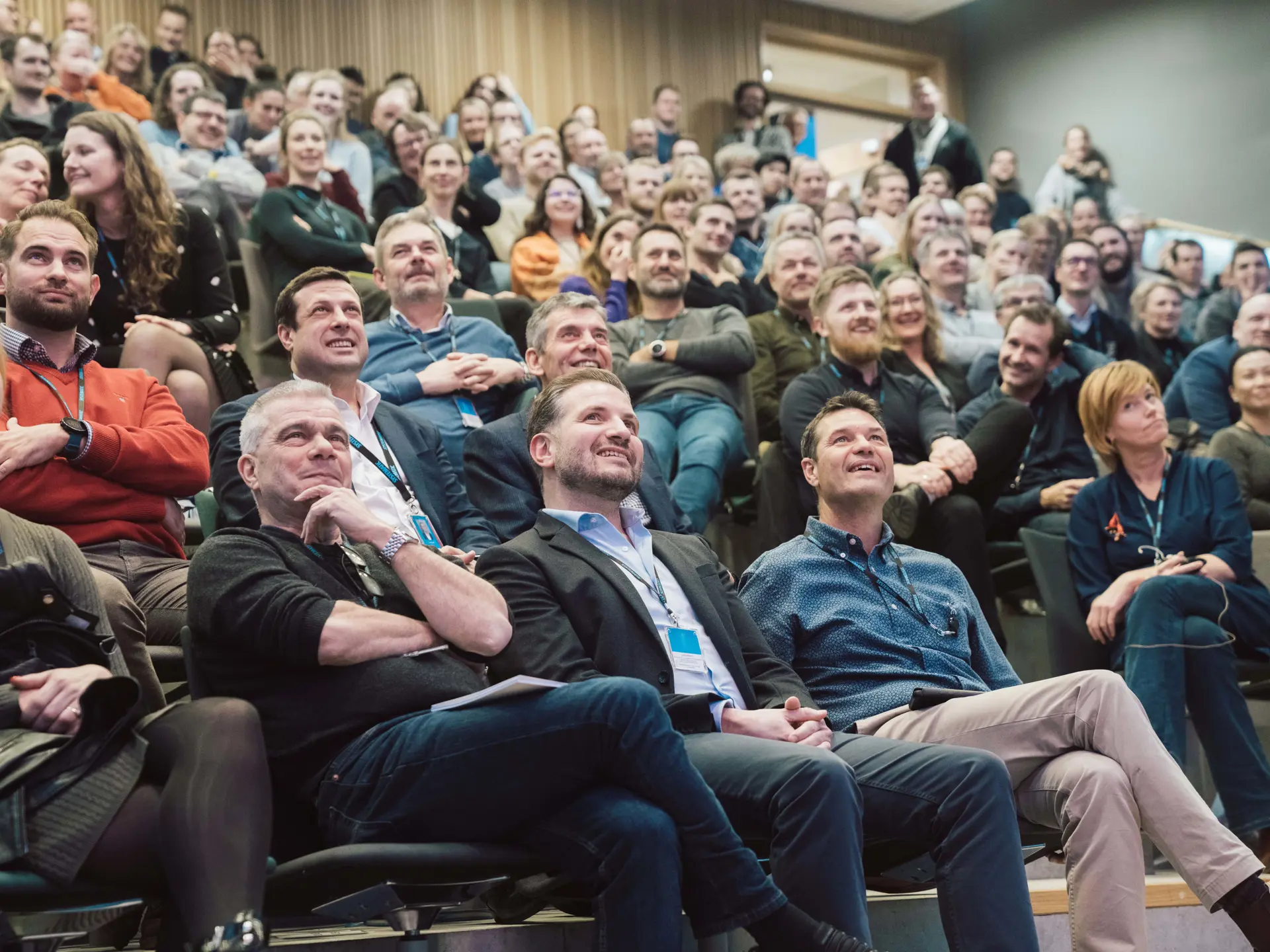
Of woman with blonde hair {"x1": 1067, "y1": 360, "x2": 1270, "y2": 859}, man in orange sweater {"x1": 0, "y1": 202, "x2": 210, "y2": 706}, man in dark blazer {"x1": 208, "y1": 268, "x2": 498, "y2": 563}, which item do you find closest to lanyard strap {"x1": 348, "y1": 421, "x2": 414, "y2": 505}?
man in dark blazer {"x1": 208, "y1": 268, "x2": 498, "y2": 563}

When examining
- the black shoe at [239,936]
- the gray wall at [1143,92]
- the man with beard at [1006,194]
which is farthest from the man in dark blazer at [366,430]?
the gray wall at [1143,92]

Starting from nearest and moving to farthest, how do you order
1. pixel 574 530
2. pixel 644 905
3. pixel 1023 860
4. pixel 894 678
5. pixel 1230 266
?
pixel 644 905
pixel 1023 860
pixel 574 530
pixel 894 678
pixel 1230 266

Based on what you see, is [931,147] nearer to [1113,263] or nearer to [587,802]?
[1113,263]

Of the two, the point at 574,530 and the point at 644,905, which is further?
the point at 574,530

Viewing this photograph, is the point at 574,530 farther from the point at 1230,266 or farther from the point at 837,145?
the point at 837,145

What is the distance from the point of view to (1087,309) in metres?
5.66

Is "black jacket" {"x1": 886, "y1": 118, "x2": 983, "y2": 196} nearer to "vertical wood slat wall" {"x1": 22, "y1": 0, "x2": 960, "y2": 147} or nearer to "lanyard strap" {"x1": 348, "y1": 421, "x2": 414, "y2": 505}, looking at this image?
"vertical wood slat wall" {"x1": 22, "y1": 0, "x2": 960, "y2": 147}

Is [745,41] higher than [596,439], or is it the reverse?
[745,41]

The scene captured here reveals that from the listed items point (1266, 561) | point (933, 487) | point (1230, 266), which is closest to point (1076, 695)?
point (933, 487)

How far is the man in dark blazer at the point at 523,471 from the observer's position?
2805 mm

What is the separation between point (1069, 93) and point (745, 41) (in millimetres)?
2542

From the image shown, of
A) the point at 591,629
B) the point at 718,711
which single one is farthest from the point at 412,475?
the point at 718,711

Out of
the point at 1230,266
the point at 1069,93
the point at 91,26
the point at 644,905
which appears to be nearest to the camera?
the point at 644,905

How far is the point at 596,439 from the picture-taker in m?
2.38
